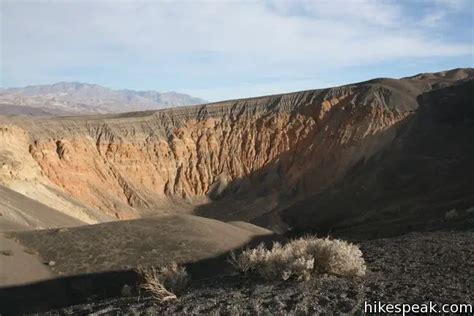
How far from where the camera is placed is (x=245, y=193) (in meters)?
57.4

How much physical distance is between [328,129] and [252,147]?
898 centimetres

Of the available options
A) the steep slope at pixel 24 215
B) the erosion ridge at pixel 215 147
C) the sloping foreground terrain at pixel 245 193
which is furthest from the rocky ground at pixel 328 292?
the erosion ridge at pixel 215 147

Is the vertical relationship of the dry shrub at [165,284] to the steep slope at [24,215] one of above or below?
above

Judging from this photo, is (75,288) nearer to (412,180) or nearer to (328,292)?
(328,292)

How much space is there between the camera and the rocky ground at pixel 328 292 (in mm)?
8156

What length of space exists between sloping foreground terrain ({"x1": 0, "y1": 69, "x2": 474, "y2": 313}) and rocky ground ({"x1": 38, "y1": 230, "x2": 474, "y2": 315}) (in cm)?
4

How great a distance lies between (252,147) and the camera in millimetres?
61281

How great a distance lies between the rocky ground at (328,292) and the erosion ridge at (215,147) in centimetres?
3883

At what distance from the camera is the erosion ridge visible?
51.9 meters

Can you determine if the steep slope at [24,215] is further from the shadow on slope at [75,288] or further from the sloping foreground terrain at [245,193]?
the shadow on slope at [75,288]

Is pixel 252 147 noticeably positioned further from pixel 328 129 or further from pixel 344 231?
pixel 344 231

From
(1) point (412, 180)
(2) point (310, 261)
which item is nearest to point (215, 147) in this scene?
(1) point (412, 180)

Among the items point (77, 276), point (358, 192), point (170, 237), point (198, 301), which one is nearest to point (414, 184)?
point (358, 192)

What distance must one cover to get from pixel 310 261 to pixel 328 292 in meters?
0.85
